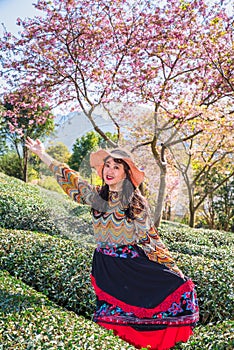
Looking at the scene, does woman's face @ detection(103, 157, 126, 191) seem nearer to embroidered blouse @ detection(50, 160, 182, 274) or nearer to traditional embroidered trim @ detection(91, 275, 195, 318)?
embroidered blouse @ detection(50, 160, 182, 274)

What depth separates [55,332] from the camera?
2754 millimetres

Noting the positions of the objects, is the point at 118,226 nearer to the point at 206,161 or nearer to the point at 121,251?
the point at 121,251

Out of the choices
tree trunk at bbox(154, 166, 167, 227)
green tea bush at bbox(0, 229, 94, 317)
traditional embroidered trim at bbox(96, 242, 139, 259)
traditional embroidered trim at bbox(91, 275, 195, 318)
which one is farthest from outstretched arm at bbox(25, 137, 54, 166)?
tree trunk at bbox(154, 166, 167, 227)

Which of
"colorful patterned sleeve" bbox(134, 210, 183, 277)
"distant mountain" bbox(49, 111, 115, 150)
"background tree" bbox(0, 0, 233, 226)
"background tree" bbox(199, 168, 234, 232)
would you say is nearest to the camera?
"colorful patterned sleeve" bbox(134, 210, 183, 277)

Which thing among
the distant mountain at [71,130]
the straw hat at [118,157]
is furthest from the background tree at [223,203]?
the straw hat at [118,157]

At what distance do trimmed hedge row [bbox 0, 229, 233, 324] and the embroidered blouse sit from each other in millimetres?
1357

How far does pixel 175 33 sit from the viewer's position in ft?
24.0

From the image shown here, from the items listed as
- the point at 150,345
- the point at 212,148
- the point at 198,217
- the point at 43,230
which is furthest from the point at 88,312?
the point at 198,217

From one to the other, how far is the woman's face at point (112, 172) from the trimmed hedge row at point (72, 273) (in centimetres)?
163

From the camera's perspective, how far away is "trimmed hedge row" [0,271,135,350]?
259 cm

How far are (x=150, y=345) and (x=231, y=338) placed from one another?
21.5 inches

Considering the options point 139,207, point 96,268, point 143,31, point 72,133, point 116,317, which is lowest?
point 116,317

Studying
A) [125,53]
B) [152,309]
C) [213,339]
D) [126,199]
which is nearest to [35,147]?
[126,199]

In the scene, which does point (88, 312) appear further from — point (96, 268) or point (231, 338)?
point (231, 338)
